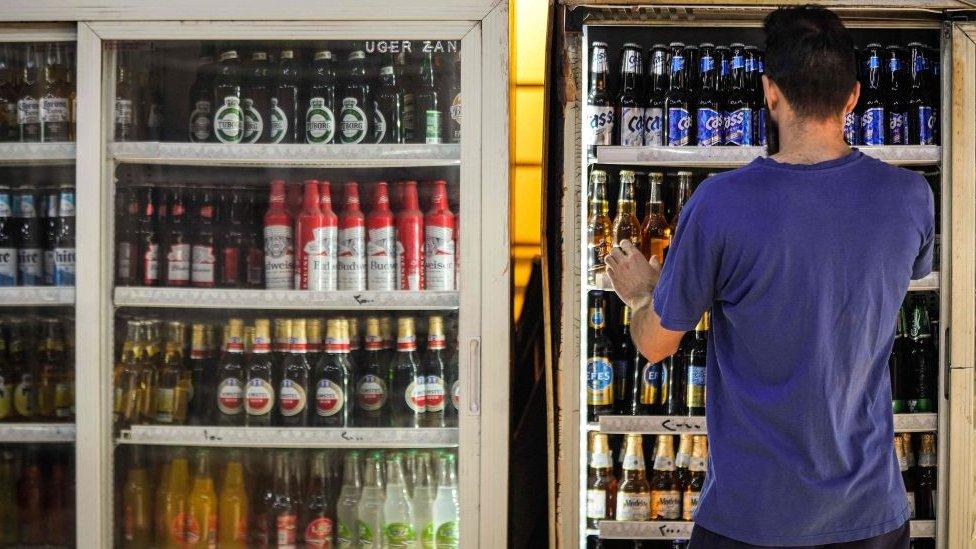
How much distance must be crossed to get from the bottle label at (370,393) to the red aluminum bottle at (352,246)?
0.29 m

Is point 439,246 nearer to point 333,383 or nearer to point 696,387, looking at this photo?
point 333,383

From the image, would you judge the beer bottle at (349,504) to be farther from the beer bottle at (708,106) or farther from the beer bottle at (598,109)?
the beer bottle at (708,106)

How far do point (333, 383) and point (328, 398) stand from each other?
0.05 metres

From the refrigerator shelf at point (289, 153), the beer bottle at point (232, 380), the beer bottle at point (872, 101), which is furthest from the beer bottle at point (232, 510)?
the beer bottle at point (872, 101)

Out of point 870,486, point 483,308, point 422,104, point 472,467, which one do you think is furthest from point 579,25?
point 870,486

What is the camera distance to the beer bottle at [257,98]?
245cm

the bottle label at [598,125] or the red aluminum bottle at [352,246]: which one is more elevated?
the bottle label at [598,125]

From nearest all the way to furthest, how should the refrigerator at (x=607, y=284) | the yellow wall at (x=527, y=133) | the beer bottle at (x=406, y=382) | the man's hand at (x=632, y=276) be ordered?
the man's hand at (x=632, y=276), the refrigerator at (x=607, y=284), the beer bottle at (x=406, y=382), the yellow wall at (x=527, y=133)

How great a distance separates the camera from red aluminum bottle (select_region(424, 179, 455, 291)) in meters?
2.39

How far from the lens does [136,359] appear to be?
2.44 meters

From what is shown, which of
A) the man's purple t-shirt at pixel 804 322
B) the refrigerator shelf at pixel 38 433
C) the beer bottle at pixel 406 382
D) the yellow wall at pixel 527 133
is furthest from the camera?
the yellow wall at pixel 527 133

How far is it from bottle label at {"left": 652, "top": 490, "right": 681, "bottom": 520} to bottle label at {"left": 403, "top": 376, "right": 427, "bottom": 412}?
0.72 metres

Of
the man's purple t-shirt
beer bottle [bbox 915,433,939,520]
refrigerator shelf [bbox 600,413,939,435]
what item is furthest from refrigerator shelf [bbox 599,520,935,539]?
the man's purple t-shirt

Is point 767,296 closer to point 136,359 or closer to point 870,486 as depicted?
Answer: point 870,486
